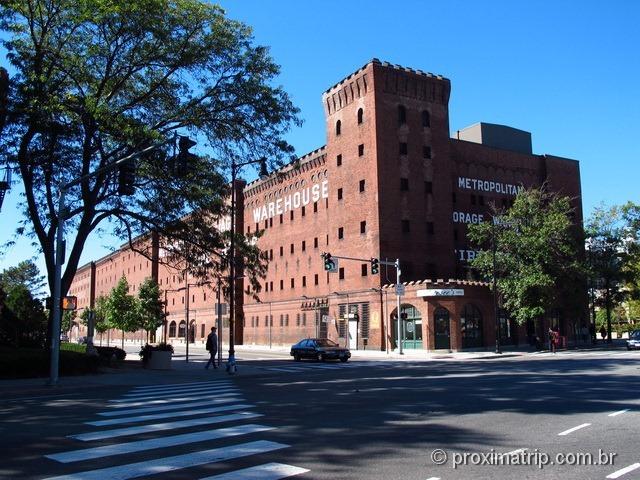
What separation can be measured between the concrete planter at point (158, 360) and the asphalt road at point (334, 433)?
10861 mm

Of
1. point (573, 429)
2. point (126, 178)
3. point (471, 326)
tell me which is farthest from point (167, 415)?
point (471, 326)

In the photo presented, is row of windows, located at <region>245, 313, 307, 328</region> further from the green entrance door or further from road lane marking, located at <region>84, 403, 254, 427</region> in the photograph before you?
road lane marking, located at <region>84, 403, 254, 427</region>

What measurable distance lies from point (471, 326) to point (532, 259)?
7214 mm

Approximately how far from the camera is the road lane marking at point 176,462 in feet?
22.9

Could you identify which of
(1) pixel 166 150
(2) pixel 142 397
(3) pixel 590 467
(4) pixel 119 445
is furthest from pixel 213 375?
(3) pixel 590 467

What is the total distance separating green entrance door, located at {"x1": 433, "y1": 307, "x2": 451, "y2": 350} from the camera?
146 feet

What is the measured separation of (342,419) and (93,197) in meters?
20.7

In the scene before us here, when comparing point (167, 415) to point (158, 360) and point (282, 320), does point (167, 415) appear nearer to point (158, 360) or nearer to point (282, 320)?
point (158, 360)

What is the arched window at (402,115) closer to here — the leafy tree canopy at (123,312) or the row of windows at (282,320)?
the row of windows at (282,320)

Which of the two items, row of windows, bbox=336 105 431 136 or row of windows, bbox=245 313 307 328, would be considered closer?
row of windows, bbox=336 105 431 136

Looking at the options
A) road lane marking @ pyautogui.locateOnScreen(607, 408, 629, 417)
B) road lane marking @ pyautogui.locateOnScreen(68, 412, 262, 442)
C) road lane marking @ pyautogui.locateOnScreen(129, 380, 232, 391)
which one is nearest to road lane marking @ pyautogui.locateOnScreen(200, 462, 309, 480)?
road lane marking @ pyautogui.locateOnScreen(68, 412, 262, 442)

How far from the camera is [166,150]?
1075 inches

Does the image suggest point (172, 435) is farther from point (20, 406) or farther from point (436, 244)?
point (436, 244)

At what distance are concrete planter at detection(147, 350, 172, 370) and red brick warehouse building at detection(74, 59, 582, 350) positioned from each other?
55.7 ft
